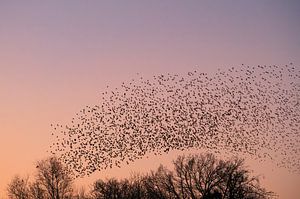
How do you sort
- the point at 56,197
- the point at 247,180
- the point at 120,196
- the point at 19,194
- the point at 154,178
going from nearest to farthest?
the point at 56,197 → the point at 19,194 → the point at 247,180 → the point at 154,178 → the point at 120,196

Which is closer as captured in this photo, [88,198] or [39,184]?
[39,184]

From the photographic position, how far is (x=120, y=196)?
76312 mm

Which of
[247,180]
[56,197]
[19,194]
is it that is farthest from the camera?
[247,180]

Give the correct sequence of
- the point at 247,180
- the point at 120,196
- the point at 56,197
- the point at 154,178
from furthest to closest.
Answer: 1. the point at 120,196
2. the point at 154,178
3. the point at 247,180
4. the point at 56,197

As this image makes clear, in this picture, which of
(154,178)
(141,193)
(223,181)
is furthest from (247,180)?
(141,193)

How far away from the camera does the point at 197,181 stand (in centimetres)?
6719

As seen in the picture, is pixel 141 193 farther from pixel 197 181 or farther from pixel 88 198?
pixel 197 181

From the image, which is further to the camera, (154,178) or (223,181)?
(154,178)

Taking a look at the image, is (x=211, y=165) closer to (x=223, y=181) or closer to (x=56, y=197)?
(x=223, y=181)

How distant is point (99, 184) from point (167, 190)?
13.0 meters

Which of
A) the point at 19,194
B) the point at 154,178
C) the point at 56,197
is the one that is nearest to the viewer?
the point at 56,197

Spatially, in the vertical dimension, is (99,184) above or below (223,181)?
above

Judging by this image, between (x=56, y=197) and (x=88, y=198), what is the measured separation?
56.2ft

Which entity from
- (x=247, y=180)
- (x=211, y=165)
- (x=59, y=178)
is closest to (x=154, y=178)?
(x=211, y=165)
